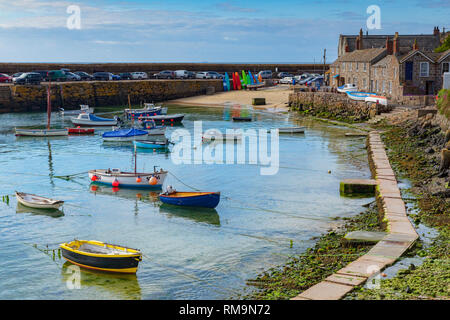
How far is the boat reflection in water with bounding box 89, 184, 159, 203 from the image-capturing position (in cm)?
2875

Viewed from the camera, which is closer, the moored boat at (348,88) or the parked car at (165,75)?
the moored boat at (348,88)

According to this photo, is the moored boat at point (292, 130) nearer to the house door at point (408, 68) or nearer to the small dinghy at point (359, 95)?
the small dinghy at point (359, 95)

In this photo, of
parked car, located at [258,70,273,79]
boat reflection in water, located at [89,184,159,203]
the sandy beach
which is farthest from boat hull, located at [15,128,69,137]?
parked car, located at [258,70,273,79]

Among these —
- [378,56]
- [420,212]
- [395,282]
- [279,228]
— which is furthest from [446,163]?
[378,56]

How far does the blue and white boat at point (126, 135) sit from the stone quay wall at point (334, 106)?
20.9 meters

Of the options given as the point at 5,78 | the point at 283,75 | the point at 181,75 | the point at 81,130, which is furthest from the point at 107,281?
the point at 283,75

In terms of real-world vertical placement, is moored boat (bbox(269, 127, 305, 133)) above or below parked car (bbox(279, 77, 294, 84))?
below

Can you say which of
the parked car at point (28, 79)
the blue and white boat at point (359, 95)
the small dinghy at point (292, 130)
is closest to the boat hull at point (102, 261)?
the small dinghy at point (292, 130)

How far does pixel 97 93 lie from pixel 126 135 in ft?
108

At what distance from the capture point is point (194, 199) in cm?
2588

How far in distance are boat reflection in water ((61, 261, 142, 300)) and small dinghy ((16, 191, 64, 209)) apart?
699 centimetres

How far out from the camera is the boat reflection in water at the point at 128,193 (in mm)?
28750

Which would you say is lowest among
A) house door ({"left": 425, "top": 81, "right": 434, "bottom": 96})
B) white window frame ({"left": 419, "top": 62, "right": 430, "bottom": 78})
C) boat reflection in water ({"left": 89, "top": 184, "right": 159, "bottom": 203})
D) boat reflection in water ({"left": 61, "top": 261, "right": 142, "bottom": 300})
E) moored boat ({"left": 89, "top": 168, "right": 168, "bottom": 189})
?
boat reflection in water ({"left": 61, "top": 261, "right": 142, "bottom": 300})

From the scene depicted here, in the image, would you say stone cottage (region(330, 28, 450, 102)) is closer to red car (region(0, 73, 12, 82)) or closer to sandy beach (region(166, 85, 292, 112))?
sandy beach (region(166, 85, 292, 112))
